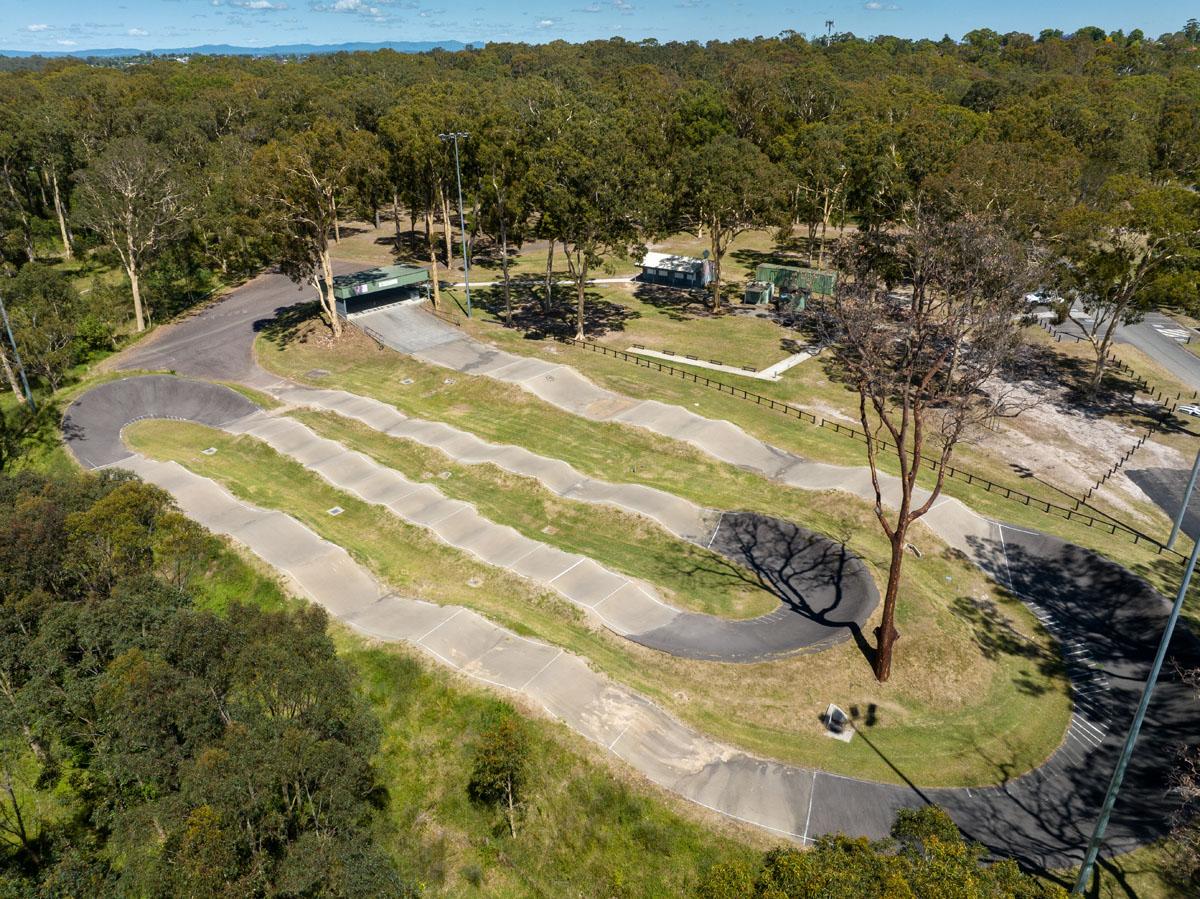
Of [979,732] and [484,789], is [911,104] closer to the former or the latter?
[979,732]

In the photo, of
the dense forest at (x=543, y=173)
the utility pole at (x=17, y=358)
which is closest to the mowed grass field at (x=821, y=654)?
the dense forest at (x=543, y=173)

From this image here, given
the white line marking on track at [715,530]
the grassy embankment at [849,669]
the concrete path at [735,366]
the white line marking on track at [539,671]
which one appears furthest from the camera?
the concrete path at [735,366]

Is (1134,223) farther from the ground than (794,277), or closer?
farther from the ground

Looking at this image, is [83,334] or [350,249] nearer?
[83,334]


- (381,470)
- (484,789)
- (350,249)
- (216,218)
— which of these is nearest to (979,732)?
(484,789)

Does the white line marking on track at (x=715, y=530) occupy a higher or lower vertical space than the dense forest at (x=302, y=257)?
lower

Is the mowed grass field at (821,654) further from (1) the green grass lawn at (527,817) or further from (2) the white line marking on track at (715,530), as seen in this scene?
(1) the green grass lawn at (527,817)
